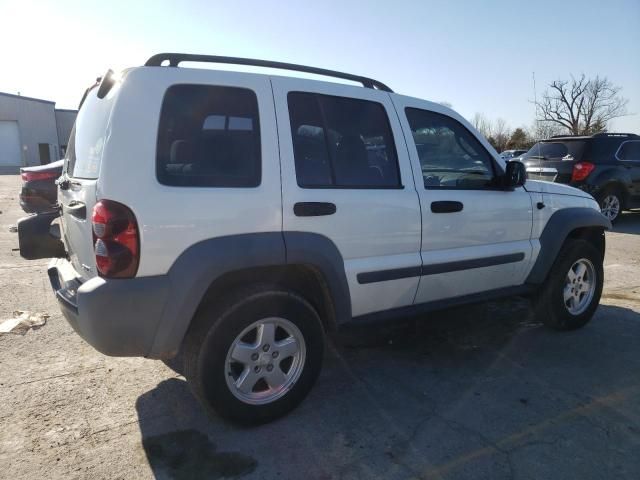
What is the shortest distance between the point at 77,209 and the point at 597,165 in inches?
385

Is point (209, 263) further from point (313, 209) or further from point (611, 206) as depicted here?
point (611, 206)

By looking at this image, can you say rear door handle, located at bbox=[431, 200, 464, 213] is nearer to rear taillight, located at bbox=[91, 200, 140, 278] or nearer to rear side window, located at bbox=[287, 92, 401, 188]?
rear side window, located at bbox=[287, 92, 401, 188]

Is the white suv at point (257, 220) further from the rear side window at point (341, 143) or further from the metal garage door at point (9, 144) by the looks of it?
the metal garage door at point (9, 144)

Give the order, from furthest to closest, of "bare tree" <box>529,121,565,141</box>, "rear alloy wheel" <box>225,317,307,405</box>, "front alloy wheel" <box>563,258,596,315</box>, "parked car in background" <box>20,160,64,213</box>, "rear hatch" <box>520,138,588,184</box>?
"bare tree" <box>529,121,565,141</box> < "rear hatch" <box>520,138,588,184</box> < "parked car in background" <box>20,160,64,213</box> < "front alloy wheel" <box>563,258,596,315</box> < "rear alloy wheel" <box>225,317,307,405</box>

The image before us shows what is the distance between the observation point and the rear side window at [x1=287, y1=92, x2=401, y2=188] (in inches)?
112

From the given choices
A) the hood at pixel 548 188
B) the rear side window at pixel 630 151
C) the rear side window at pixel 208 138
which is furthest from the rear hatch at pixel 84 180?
the rear side window at pixel 630 151

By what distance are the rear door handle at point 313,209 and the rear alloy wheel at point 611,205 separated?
29.8 ft

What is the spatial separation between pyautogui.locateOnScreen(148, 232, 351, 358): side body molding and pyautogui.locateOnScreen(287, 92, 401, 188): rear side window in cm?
37

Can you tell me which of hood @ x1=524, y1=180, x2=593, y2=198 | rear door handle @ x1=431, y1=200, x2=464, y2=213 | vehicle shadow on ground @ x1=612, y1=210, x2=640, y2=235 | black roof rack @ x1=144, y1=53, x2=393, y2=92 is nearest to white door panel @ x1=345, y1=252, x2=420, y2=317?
rear door handle @ x1=431, y1=200, x2=464, y2=213

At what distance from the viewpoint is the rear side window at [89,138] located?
2.51 meters

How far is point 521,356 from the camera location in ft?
12.4

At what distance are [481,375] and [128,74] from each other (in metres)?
2.97

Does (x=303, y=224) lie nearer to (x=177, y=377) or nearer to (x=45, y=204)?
(x=177, y=377)

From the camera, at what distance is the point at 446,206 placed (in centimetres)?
332
